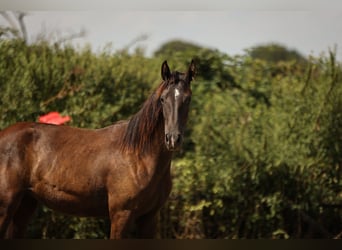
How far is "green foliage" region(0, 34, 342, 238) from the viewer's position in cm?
827

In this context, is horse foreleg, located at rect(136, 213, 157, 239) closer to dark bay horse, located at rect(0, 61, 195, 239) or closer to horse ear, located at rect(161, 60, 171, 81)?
dark bay horse, located at rect(0, 61, 195, 239)

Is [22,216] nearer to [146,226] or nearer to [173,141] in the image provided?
[146,226]

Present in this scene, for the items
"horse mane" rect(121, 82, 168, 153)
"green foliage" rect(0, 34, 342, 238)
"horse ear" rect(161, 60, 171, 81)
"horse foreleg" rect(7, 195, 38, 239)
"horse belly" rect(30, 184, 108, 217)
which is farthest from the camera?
"green foliage" rect(0, 34, 342, 238)

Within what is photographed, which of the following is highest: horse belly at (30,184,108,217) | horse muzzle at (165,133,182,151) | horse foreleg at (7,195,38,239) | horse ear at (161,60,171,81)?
horse ear at (161,60,171,81)

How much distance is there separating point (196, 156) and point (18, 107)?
7.63 feet

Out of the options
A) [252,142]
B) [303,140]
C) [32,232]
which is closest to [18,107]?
[32,232]

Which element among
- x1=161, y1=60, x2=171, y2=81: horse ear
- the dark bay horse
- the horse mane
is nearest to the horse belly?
the dark bay horse

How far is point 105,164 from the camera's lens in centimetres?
535

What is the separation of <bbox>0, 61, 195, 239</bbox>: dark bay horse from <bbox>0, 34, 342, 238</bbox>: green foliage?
2.37 metres

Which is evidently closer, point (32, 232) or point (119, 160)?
point (119, 160)

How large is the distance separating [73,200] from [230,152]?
11.4ft

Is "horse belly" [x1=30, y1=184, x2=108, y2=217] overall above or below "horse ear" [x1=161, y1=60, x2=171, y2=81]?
below

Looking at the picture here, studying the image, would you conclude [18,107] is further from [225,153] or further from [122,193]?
[122,193]

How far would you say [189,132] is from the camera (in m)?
9.35
